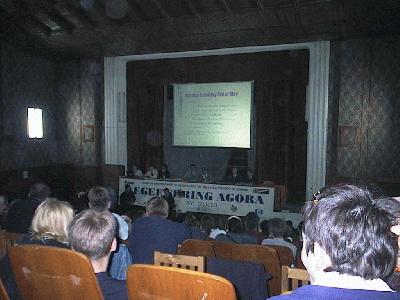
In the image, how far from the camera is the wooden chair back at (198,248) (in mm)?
2537

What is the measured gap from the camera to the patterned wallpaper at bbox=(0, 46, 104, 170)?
8.02m

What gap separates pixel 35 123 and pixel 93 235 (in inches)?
300

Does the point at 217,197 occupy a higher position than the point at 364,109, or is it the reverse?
the point at 364,109

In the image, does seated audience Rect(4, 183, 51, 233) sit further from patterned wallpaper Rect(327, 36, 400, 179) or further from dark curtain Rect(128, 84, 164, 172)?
patterned wallpaper Rect(327, 36, 400, 179)

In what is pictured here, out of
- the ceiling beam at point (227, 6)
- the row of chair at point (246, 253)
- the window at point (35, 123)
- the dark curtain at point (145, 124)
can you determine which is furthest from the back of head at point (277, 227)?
the window at point (35, 123)

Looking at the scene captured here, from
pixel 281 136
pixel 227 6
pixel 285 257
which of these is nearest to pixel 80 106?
pixel 227 6

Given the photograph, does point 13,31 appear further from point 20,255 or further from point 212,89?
point 20,255

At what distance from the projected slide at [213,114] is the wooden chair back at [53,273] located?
6.69m

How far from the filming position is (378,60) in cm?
656

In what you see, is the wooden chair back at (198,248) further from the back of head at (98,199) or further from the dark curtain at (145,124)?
the dark curtain at (145,124)

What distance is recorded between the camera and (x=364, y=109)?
6.71 m

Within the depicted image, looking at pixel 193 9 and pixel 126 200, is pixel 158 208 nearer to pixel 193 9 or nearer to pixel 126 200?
pixel 126 200

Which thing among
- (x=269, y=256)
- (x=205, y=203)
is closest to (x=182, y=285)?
(x=269, y=256)

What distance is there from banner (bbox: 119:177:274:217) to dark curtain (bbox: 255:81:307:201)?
1817 millimetres
